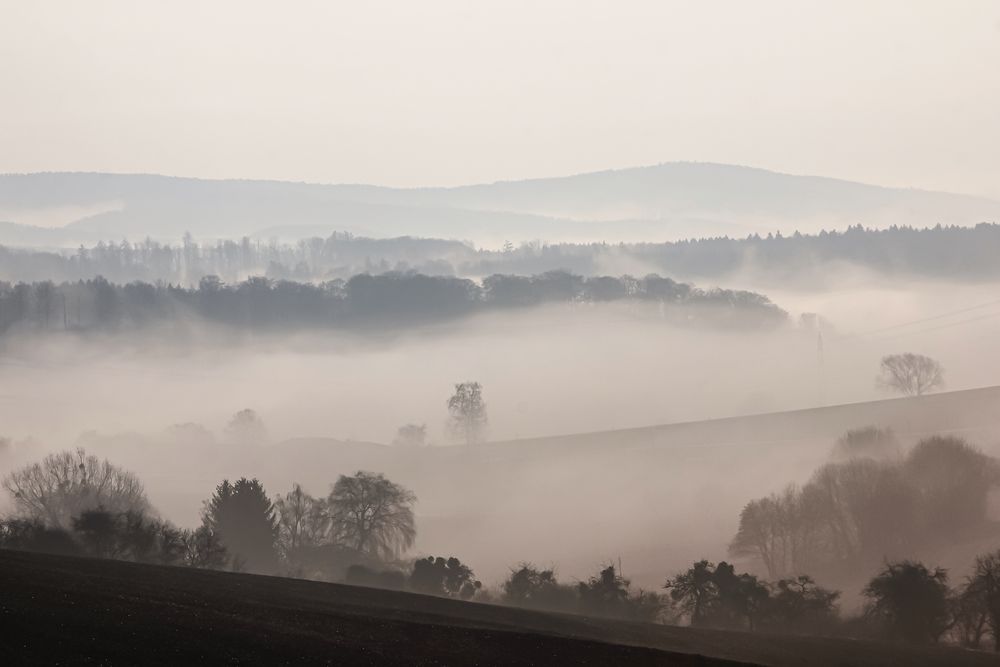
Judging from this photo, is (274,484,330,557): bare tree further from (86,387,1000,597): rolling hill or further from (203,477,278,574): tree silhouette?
(86,387,1000,597): rolling hill

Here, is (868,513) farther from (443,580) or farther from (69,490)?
(69,490)

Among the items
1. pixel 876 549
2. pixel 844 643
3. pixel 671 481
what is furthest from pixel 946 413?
pixel 844 643

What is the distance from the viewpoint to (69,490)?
154250 mm

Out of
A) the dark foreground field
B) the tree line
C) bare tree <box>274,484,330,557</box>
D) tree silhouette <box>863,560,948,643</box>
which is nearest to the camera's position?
the dark foreground field

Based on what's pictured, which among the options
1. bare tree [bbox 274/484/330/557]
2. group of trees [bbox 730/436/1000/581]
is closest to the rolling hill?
group of trees [bbox 730/436/1000/581]

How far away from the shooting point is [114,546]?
10638 centimetres

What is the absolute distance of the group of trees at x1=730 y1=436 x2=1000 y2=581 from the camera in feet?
420

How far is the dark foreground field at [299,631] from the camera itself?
5103 centimetres

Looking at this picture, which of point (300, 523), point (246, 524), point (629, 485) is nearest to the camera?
point (246, 524)

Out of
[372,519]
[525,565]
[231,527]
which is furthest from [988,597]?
[231,527]

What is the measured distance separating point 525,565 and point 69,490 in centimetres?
6522

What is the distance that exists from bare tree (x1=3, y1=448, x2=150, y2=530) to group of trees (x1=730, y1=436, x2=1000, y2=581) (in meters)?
67.4

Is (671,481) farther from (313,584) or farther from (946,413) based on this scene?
(313,584)

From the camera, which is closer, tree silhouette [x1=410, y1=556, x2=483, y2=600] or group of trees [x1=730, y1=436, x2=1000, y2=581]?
tree silhouette [x1=410, y1=556, x2=483, y2=600]
